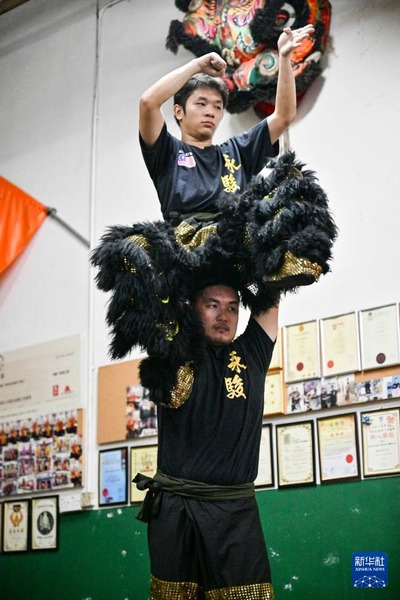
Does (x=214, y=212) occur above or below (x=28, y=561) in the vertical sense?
above

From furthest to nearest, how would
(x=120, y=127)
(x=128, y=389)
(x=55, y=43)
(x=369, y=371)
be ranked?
(x=55, y=43) → (x=120, y=127) → (x=128, y=389) → (x=369, y=371)

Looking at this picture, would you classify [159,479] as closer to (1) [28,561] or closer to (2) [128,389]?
(2) [128,389]

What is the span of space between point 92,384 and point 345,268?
5.57ft

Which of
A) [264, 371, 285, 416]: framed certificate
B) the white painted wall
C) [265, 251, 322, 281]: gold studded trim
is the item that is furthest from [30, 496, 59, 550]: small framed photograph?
[265, 251, 322, 281]: gold studded trim

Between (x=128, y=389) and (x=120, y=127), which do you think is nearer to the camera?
(x=128, y=389)

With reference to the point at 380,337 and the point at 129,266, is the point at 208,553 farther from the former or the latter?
the point at 380,337

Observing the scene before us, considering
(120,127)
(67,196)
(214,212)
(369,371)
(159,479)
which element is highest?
(120,127)

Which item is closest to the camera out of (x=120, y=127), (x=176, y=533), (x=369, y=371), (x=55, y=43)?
(x=176, y=533)

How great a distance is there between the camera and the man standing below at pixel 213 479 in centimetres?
275

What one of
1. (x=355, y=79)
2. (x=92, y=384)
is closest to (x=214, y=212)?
(x=355, y=79)

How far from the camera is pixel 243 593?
8.87ft

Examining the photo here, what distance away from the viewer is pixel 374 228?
173 inches

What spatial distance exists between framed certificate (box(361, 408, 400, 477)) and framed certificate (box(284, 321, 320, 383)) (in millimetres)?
367

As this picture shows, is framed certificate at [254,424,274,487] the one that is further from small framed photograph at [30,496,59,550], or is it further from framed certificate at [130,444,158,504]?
small framed photograph at [30,496,59,550]
